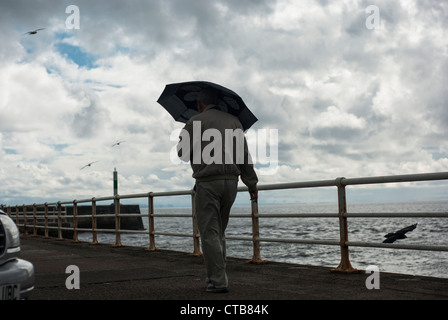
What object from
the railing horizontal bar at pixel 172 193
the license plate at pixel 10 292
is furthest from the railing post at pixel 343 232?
the license plate at pixel 10 292

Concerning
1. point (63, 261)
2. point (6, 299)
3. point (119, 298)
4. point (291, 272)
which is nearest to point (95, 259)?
point (63, 261)

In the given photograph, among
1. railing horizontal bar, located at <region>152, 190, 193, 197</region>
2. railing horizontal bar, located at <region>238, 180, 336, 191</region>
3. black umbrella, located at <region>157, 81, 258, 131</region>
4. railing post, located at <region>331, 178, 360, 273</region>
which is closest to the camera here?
black umbrella, located at <region>157, 81, 258, 131</region>

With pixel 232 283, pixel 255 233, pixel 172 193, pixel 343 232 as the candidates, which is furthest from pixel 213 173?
pixel 172 193

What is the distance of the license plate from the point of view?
3.23 m

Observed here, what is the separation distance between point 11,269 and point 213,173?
6.08 feet

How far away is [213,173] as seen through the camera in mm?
4605

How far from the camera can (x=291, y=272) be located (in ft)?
21.1

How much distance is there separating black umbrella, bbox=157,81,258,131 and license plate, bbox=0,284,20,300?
2.42 metres

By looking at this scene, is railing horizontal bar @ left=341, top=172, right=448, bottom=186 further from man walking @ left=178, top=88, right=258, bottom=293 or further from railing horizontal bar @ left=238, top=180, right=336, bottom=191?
man walking @ left=178, top=88, right=258, bottom=293

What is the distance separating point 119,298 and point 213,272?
2.76ft

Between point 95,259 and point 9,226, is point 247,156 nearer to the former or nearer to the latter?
point 9,226

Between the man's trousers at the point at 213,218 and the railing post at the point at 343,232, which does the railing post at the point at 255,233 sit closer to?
the railing post at the point at 343,232

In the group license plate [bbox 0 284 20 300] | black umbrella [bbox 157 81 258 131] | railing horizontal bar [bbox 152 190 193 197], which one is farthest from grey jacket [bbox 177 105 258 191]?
railing horizontal bar [bbox 152 190 193 197]
